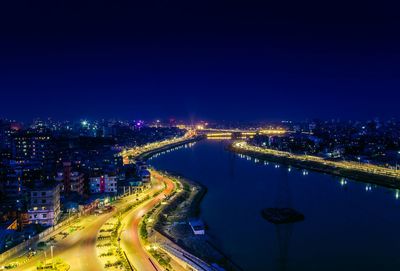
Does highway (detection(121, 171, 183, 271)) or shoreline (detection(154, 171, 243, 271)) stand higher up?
highway (detection(121, 171, 183, 271))

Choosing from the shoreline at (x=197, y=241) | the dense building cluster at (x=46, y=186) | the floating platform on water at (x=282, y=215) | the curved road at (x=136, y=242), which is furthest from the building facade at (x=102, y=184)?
the floating platform on water at (x=282, y=215)

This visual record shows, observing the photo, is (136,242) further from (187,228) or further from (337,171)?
(337,171)

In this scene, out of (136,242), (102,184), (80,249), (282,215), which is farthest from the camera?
(102,184)

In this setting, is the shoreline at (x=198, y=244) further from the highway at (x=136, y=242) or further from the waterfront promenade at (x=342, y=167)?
the waterfront promenade at (x=342, y=167)

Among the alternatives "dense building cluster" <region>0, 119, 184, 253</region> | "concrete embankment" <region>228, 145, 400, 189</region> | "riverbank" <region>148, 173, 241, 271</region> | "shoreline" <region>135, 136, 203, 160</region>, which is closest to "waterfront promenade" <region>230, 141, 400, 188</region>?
"concrete embankment" <region>228, 145, 400, 189</region>

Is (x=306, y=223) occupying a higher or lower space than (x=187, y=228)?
lower

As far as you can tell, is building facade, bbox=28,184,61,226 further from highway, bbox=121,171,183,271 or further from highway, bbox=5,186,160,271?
highway, bbox=121,171,183,271

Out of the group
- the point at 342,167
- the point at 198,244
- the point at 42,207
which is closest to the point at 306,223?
the point at 198,244
